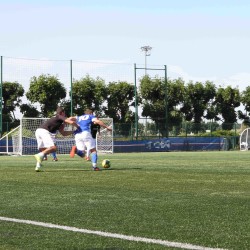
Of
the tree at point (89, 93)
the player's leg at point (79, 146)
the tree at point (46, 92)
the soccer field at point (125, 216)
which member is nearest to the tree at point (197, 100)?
the tree at point (89, 93)

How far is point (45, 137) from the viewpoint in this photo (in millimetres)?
20359

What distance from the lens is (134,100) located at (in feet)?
192

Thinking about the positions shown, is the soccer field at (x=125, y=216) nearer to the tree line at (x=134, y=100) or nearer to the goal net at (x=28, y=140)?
the goal net at (x=28, y=140)

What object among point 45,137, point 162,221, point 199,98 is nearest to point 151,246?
point 162,221

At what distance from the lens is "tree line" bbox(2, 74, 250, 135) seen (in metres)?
55.5

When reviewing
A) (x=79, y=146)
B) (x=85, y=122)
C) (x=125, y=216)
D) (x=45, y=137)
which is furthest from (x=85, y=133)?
(x=125, y=216)

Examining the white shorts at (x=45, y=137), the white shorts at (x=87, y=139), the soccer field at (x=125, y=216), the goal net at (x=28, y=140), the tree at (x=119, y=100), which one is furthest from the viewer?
the tree at (x=119, y=100)

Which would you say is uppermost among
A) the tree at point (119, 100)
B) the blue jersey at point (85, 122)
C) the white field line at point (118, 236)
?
the tree at point (119, 100)

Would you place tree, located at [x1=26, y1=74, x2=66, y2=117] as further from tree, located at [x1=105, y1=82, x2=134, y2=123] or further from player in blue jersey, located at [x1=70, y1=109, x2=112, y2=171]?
player in blue jersey, located at [x1=70, y1=109, x2=112, y2=171]

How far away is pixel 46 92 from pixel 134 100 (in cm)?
758

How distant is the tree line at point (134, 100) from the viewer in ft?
182

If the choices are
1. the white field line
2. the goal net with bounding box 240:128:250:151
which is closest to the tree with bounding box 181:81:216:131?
the goal net with bounding box 240:128:250:151

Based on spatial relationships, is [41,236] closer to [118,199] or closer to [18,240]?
[18,240]

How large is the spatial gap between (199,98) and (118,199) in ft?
189
